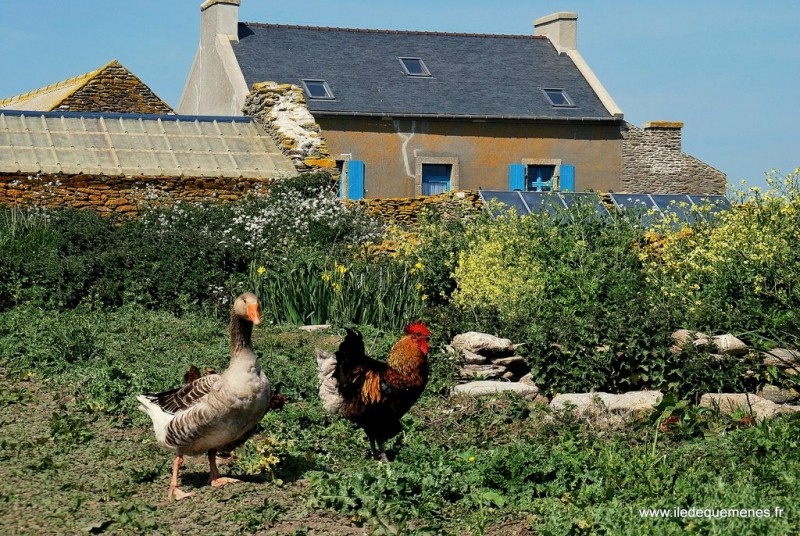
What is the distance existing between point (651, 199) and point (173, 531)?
1691 centimetres

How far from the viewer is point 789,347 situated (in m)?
9.80

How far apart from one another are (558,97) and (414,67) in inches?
161

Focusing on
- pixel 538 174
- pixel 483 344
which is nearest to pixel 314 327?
pixel 483 344

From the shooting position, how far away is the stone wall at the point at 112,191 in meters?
19.1

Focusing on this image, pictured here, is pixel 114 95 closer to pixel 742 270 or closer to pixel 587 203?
pixel 587 203

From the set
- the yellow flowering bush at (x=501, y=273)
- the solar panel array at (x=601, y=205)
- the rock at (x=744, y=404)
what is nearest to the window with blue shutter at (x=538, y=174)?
the solar panel array at (x=601, y=205)

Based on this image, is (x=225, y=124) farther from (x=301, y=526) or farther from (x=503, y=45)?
(x=301, y=526)

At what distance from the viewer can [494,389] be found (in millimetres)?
9828

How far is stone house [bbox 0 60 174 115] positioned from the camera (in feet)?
→ 94.1

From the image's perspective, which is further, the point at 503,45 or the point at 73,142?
the point at 503,45

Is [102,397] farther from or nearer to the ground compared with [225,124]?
nearer to the ground

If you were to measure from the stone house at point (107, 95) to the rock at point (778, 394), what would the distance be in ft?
71.5

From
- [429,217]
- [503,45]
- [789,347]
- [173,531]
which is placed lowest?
[173,531]

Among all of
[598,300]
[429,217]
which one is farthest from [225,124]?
[598,300]
